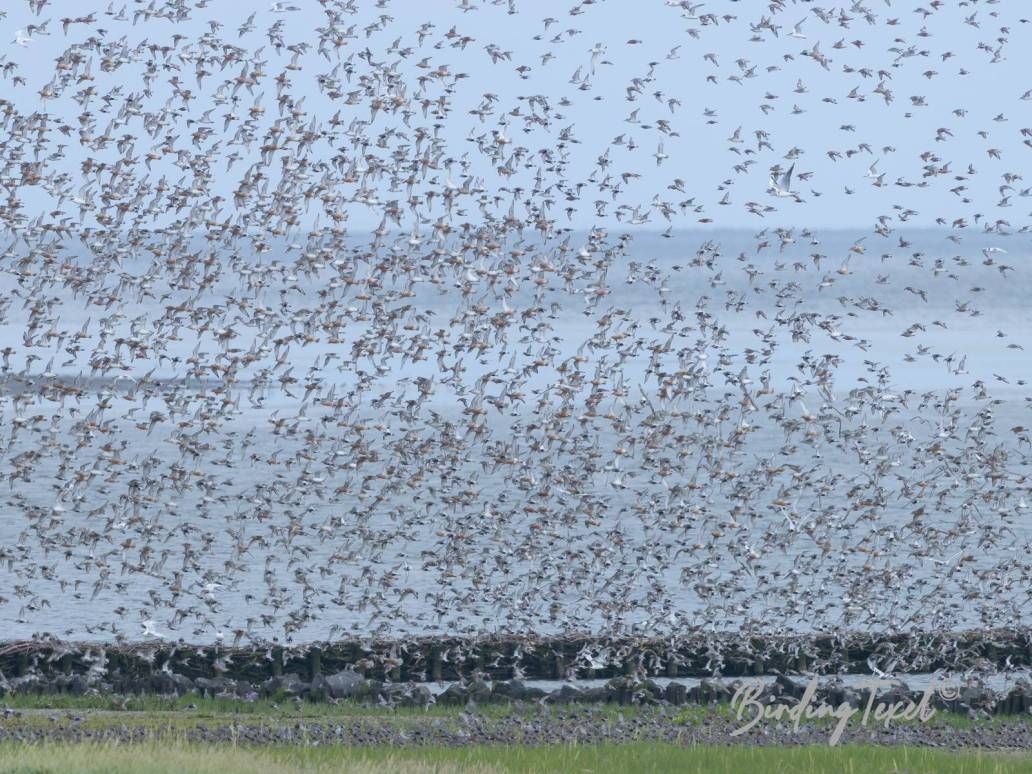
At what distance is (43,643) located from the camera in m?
25.3

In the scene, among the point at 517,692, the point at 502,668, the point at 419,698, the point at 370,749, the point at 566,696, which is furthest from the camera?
the point at 502,668

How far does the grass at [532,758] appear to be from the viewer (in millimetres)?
15172

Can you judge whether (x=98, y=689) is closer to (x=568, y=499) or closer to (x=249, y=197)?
(x=249, y=197)

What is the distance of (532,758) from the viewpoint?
18.0 metres

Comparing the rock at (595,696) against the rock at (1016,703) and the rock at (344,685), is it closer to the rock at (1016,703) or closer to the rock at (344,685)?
the rock at (344,685)

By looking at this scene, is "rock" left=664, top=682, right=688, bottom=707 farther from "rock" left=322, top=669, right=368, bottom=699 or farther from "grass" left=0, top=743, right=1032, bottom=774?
"grass" left=0, top=743, right=1032, bottom=774

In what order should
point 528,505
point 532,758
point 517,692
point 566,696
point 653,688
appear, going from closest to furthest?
point 532,758 → point 566,696 → point 517,692 → point 653,688 → point 528,505

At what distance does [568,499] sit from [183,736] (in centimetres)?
3258

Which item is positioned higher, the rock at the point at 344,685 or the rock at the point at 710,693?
the rock at the point at 344,685

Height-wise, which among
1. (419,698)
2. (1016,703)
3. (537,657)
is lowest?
(537,657)

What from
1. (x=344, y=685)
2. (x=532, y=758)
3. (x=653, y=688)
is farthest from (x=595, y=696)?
(x=532, y=758)

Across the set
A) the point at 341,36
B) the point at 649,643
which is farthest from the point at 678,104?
the point at 649,643

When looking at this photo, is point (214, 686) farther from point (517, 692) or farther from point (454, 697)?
point (517, 692)

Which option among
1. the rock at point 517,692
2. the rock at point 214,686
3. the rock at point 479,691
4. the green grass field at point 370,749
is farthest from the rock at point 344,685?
the rock at point 517,692
